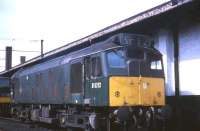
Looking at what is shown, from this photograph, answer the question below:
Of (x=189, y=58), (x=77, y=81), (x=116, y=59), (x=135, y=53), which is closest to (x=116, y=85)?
(x=116, y=59)

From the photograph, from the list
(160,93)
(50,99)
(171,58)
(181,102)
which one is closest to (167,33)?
(171,58)

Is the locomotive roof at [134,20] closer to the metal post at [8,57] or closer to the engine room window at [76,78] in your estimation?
the engine room window at [76,78]

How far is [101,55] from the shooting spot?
14.9 metres

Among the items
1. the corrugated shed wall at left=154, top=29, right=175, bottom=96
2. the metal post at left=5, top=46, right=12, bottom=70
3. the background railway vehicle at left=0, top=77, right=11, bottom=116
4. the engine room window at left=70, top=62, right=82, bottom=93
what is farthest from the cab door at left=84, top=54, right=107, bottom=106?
the metal post at left=5, top=46, right=12, bottom=70

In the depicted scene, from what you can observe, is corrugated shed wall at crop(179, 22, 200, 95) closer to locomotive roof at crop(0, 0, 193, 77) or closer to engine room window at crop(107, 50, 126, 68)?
locomotive roof at crop(0, 0, 193, 77)

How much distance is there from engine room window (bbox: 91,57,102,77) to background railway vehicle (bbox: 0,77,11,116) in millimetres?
20519

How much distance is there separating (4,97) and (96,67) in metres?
21.2

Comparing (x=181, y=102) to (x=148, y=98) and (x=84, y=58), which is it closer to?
(x=148, y=98)

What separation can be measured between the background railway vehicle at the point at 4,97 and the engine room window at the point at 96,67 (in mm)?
20519

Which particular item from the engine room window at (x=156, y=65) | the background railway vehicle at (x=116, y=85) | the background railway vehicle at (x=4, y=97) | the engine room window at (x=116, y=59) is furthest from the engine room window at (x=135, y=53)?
the background railway vehicle at (x=4, y=97)

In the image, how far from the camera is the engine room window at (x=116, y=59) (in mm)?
14672

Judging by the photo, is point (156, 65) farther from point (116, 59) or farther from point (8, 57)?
point (8, 57)

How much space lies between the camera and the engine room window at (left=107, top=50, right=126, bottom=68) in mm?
14672

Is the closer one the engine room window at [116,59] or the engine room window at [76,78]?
the engine room window at [116,59]
